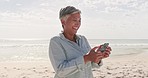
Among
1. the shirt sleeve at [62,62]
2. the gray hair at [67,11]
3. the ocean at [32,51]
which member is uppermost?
the gray hair at [67,11]

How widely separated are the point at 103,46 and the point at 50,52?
47 centimetres

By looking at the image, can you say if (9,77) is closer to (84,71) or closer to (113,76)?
(113,76)

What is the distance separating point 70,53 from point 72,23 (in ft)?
0.87

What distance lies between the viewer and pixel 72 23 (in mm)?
2463

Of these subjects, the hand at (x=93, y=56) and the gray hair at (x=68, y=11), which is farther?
the gray hair at (x=68, y=11)

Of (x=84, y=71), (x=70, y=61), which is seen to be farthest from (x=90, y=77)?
(x=70, y=61)

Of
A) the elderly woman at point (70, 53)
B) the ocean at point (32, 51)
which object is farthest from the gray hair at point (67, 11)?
the ocean at point (32, 51)

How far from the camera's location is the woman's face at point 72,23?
2.46 meters

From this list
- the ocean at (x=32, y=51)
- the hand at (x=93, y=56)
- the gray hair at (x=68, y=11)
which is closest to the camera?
the hand at (x=93, y=56)

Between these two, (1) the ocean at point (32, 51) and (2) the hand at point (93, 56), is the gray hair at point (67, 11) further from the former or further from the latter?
(1) the ocean at point (32, 51)

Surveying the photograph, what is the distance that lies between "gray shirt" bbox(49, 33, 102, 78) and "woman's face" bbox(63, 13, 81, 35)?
0.25 feet

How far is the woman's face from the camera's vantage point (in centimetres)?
→ 246

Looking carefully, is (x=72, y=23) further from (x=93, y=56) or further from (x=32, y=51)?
(x=32, y=51)

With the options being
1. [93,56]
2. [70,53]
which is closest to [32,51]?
[70,53]
